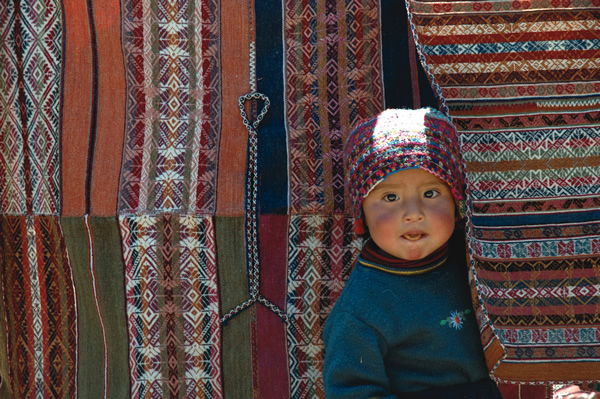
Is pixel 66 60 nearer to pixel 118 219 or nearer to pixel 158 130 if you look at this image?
pixel 158 130

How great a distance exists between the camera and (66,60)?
Answer: 2.37 metres

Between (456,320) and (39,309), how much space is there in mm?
1462

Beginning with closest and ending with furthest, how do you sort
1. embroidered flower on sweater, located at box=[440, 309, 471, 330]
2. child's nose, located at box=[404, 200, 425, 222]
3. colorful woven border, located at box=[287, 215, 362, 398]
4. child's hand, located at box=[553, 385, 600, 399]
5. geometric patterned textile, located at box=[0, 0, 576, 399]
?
1. child's nose, located at box=[404, 200, 425, 222]
2. embroidered flower on sweater, located at box=[440, 309, 471, 330]
3. geometric patterned textile, located at box=[0, 0, 576, 399]
4. colorful woven border, located at box=[287, 215, 362, 398]
5. child's hand, located at box=[553, 385, 600, 399]

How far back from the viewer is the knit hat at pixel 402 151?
1.82m

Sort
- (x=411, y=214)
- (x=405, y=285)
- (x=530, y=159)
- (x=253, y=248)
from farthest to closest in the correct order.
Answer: (x=253, y=248) → (x=530, y=159) → (x=405, y=285) → (x=411, y=214)

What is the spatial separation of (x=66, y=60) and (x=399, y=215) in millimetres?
1391

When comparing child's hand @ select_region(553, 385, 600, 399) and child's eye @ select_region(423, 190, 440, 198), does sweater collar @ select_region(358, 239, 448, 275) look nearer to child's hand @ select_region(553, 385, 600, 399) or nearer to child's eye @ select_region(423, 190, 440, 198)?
child's eye @ select_region(423, 190, 440, 198)

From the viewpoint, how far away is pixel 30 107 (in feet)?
7.69

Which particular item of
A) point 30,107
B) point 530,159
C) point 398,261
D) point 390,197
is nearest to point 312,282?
point 398,261

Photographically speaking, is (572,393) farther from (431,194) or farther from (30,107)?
(30,107)

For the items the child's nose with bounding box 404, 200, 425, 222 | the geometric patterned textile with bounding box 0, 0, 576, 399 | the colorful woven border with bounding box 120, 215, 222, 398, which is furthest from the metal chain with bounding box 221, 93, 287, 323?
the child's nose with bounding box 404, 200, 425, 222

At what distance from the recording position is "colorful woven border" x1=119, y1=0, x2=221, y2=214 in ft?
7.62

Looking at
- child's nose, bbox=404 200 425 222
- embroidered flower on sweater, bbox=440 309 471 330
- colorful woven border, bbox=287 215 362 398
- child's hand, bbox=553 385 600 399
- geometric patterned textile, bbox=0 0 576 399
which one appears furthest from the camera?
child's hand, bbox=553 385 600 399

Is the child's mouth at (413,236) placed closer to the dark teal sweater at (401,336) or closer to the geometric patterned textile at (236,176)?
the dark teal sweater at (401,336)
